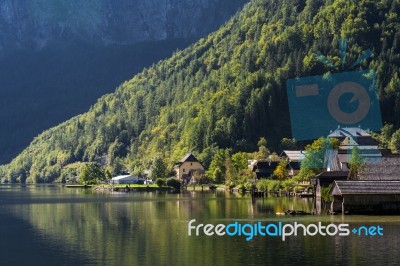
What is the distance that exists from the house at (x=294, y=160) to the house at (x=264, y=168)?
381 cm

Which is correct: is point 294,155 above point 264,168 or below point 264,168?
above

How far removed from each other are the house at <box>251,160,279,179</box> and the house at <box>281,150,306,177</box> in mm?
3808

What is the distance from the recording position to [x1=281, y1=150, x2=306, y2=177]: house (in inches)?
6649

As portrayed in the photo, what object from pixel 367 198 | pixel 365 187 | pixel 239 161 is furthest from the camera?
pixel 239 161

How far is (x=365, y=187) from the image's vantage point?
88.6 metres

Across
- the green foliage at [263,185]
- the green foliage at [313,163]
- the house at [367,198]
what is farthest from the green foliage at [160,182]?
the house at [367,198]

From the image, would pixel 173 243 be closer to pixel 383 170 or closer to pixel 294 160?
pixel 383 170

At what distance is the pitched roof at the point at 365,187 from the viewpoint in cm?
8819

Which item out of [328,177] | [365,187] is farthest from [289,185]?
[365,187]

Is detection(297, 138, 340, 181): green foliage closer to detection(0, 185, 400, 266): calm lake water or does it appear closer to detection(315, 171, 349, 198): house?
detection(315, 171, 349, 198): house

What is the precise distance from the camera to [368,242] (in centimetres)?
6288

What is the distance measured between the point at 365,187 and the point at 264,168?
91.5 m

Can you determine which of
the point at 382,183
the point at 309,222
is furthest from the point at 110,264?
the point at 382,183

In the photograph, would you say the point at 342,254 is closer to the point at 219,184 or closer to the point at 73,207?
the point at 73,207
